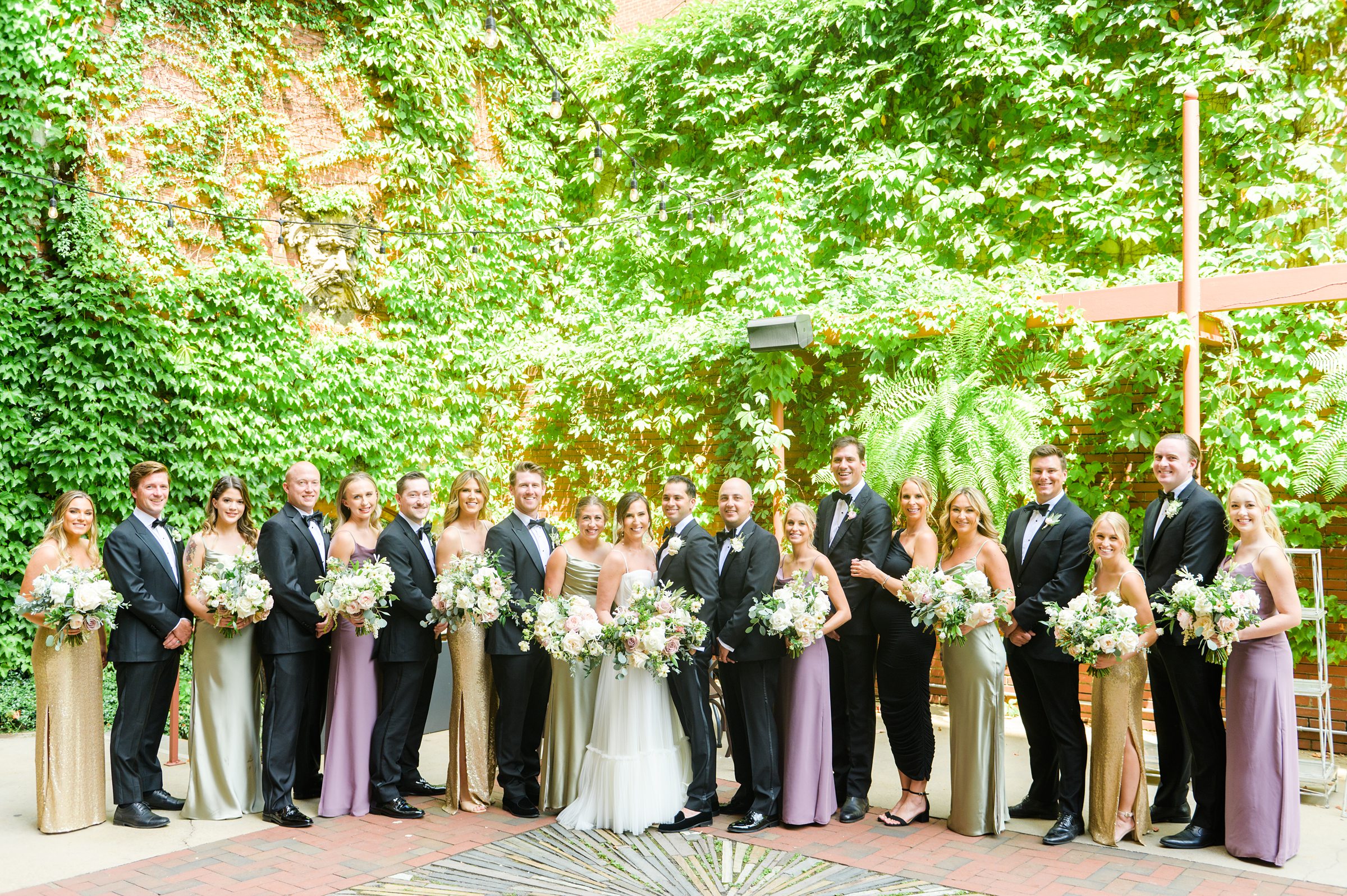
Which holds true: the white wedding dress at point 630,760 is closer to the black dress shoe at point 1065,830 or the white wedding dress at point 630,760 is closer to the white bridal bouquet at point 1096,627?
the black dress shoe at point 1065,830

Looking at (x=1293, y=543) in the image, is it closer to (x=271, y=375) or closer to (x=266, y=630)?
(x=266, y=630)

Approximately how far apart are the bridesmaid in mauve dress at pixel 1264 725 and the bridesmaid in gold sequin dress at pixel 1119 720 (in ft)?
1.34

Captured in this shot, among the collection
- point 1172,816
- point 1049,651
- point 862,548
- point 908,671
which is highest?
point 862,548

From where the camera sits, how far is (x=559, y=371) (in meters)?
11.4

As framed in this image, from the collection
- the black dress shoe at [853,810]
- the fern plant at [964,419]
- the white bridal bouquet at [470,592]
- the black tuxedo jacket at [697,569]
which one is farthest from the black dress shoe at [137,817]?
the fern plant at [964,419]

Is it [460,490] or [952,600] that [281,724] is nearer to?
[460,490]

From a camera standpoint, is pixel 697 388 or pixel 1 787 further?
pixel 697 388

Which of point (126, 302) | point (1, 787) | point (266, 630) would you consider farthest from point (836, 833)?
point (126, 302)

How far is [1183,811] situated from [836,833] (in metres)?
1.97

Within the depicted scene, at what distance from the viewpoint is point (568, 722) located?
232 inches

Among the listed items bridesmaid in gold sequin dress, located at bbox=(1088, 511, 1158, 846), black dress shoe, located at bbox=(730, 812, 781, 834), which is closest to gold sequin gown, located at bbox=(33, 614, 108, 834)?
black dress shoe, located at bbox=(730, 812, 781, 834)

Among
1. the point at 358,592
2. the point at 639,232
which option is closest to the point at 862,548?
the point at 358,592

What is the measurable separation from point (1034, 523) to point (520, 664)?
2.99 m

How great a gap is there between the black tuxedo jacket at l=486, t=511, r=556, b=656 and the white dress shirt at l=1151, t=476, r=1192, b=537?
3376 millimetres
